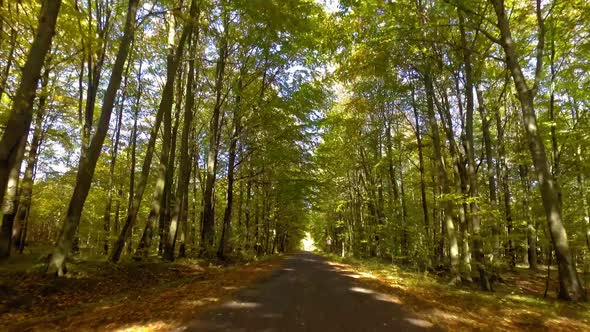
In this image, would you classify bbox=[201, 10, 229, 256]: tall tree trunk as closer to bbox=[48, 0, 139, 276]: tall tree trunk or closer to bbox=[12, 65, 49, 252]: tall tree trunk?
bbox=[12, 65, 49, 252]: tall tree trunk

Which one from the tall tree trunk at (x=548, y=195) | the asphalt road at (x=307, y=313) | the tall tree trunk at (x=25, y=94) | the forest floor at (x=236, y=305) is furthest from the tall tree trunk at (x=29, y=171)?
the tall tree trunk at (x=548, y=195)

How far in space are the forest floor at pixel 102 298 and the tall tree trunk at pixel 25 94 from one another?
238cm

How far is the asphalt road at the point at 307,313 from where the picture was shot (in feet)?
18.4

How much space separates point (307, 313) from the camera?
6.56 m

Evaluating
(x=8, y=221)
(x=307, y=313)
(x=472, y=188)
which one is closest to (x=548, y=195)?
(x=472, y=188)

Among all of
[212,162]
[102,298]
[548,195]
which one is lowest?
[102,298]

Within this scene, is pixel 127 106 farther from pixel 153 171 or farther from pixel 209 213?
pixel 209 213

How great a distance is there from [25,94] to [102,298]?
16.1ft

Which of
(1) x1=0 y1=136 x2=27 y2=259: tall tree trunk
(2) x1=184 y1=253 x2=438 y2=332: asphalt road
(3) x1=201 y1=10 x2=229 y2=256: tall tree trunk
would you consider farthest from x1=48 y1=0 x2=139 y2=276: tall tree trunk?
(3) x1=201 y1=10 x2=229 y2=256: tall tree trunk

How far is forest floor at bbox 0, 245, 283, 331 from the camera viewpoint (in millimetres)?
5621

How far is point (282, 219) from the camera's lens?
37500 millimetres

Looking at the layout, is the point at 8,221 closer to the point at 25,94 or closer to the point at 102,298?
the point at 102,298

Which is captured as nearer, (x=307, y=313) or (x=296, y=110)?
(x=307, y=313)

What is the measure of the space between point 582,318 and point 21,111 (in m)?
11.6
